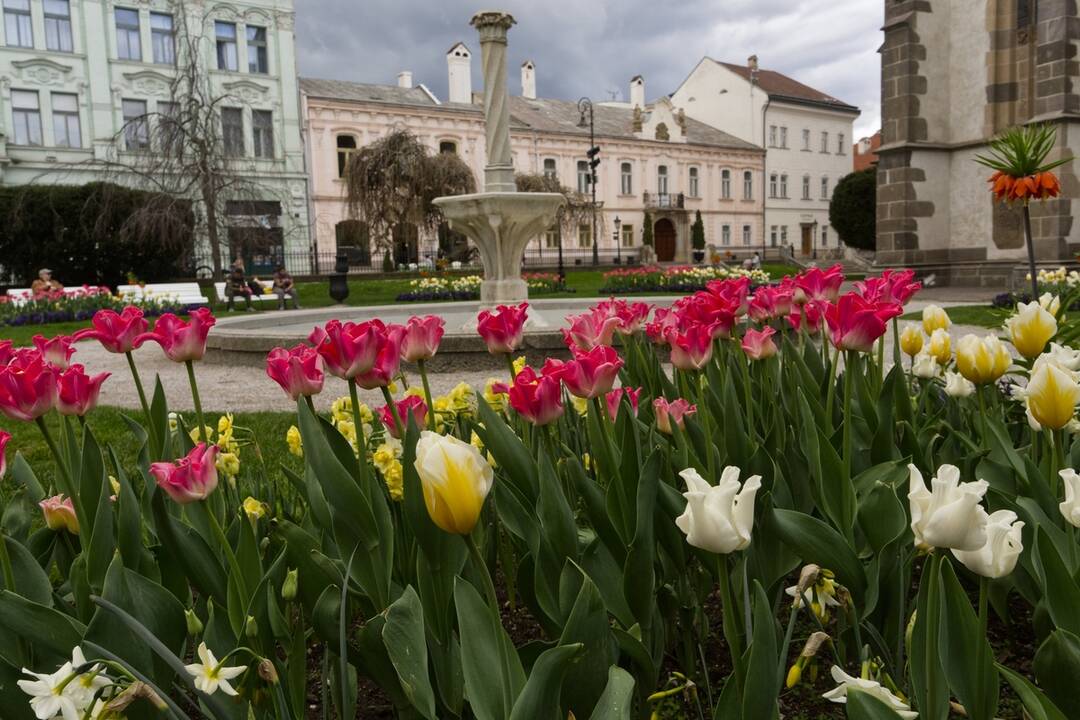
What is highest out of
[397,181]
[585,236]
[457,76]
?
[457,76]

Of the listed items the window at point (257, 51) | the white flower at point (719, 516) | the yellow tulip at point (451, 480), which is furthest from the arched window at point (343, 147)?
the white flower at point (719, 516)

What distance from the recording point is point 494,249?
34.5 feet

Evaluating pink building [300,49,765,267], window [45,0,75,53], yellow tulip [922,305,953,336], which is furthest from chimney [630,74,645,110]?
yellow tulip [922,305,953,336]

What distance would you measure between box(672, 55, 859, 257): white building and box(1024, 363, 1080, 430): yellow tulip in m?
54.3

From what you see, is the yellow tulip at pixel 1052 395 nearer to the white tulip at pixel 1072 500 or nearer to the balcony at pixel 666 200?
the white tulip at pixel 1072 500

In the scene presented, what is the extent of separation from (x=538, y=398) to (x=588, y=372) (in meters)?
0.12

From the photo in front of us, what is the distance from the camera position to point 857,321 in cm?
172

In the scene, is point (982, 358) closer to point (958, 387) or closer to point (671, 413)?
point (958, 387)

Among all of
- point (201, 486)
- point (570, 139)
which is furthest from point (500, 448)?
point (570, 139)

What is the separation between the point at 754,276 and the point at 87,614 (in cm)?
1843

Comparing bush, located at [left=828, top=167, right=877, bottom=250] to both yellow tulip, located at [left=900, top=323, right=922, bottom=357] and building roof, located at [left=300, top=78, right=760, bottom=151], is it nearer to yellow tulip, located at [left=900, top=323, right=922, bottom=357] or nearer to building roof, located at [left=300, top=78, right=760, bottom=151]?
building roof, located at [left=300, top=78, right=760, bottom=151]

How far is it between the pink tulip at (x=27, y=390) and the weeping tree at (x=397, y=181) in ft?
91.6

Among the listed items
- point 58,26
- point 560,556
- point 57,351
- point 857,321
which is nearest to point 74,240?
point 58,26

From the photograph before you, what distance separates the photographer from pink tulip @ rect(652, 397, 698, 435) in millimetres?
2072
